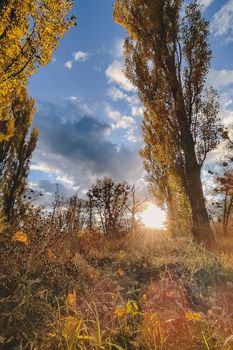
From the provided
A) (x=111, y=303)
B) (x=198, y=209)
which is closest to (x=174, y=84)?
(x=198, y=209)

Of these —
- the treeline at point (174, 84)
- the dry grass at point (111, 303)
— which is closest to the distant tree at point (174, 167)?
the treeline at point (174, 84)

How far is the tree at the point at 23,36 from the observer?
5.44 meters

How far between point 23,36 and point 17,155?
902cm

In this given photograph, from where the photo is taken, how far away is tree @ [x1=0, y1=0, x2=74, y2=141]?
544 centimetres

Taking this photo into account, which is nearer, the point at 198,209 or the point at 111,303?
the point at 111,303

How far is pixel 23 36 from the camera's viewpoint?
18.8 ft

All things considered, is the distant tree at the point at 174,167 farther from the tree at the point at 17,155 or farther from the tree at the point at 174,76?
the tree at the point at 17,155

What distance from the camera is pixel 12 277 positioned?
137 inches

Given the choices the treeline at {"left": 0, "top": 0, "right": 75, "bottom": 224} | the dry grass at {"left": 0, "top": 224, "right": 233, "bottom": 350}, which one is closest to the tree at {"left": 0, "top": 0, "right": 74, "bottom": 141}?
the treeline at {"left": 0, "top": 0, "right": 75, "bottom": 224}

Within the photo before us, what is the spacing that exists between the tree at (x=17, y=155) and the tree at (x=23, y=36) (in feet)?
23.5

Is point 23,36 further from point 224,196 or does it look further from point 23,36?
point 224,196

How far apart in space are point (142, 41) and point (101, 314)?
999 centimetres

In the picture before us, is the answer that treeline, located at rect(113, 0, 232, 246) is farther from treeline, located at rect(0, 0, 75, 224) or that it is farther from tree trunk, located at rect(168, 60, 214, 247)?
treeline, located at rect(0, 0, 75, 224)

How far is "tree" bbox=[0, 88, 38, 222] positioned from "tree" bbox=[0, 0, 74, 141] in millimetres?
7163
